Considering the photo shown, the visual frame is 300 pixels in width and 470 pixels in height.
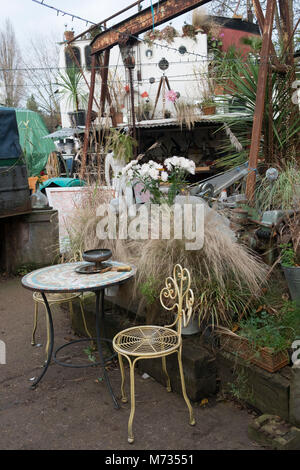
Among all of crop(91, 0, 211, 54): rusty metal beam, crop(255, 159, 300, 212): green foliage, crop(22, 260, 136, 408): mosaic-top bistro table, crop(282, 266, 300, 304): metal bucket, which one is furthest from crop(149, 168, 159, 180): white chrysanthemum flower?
crop(91, 0, 211, 54): rusty metal beam

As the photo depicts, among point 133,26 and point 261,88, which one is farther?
point 133,26

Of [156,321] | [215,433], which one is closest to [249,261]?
[156,321]

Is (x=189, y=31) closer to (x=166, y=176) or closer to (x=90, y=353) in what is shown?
(x=166, y=176)

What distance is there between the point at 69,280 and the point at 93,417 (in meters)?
0.93

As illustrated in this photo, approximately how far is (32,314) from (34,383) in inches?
67.0

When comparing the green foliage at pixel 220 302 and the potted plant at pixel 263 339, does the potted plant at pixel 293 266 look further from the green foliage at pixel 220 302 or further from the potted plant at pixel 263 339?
the green foliage at pixel 220 302

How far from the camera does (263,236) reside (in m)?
3.40

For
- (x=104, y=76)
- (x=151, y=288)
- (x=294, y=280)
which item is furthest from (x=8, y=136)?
(x=294, y=280)

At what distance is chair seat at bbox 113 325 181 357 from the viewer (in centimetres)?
246

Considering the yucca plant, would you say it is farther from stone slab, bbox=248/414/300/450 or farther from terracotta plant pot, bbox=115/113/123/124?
terracotta plant pot, bbox=115/113/123/124

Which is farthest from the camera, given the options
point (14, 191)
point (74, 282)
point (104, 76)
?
point (104, 76)

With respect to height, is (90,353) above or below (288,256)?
below

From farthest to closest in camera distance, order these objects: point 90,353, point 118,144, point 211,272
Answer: point 118,144 → point 90,353 → point 211,272

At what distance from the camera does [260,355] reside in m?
2.52
